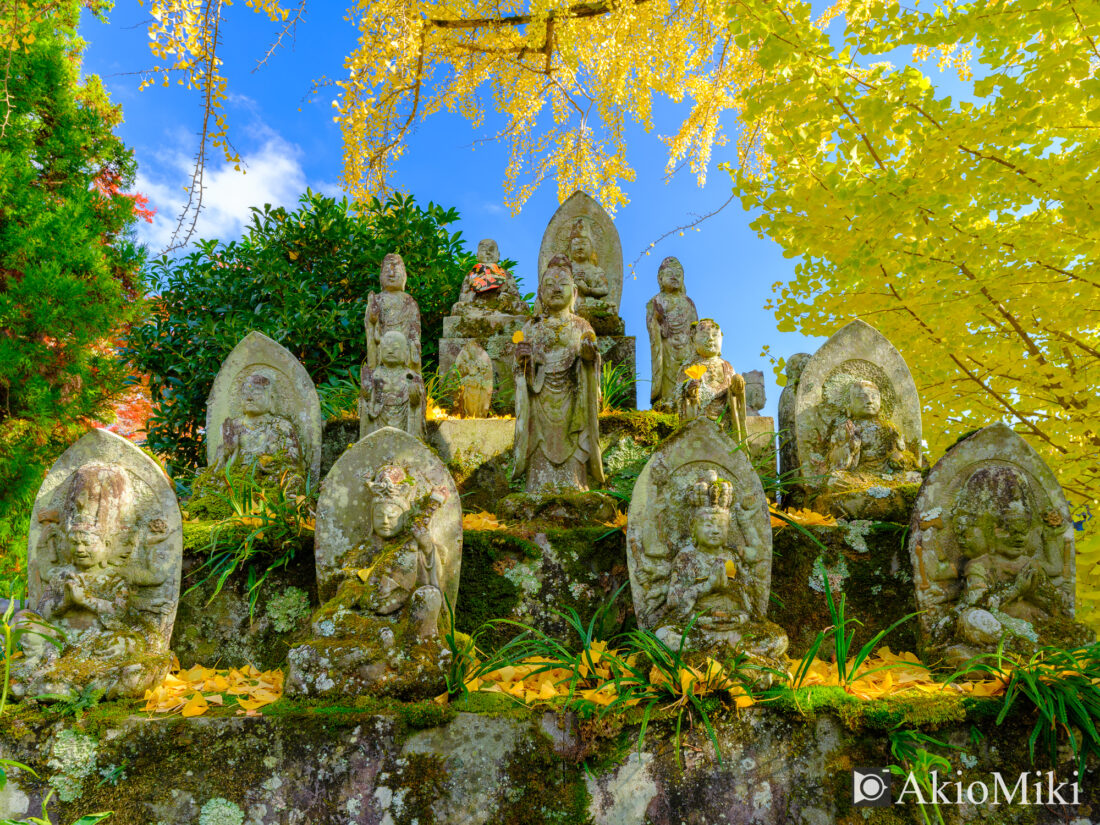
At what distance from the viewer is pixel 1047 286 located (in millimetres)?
4250

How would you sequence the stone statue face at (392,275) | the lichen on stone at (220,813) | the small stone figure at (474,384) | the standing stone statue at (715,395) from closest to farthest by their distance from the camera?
the lichen on stone at (220,813)
the standing stone statue at (715,395)
the small stone figure at (474,384)
the stone statue face at (392,275)

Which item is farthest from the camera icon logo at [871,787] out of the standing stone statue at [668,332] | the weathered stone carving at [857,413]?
the standing stone statue at [668,332]

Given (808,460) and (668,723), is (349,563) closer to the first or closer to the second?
(668,723)

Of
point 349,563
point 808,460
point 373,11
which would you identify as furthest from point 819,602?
point 373,11

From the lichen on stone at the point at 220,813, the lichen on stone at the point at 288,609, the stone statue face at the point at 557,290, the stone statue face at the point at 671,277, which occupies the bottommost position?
the lichen on stone at the point at 220,813

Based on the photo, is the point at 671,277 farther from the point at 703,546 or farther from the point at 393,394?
the point at 703,546

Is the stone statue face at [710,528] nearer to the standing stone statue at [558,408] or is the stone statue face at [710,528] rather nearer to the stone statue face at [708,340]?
the standing stone statue at [558,408]

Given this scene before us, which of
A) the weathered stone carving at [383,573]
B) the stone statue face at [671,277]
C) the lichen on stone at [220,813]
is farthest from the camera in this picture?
the stone statue face at [671,277]

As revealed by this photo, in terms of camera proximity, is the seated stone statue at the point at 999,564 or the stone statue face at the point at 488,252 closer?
the seated stone statue at the point at 999,564

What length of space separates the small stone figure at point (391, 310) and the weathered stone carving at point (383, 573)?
2808 mm

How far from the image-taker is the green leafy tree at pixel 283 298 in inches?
306

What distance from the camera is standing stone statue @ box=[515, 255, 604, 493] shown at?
16.0 ft

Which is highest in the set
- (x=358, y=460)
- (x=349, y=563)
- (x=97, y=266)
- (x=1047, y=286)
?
(x=97, y=266)

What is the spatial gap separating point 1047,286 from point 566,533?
120 inches
